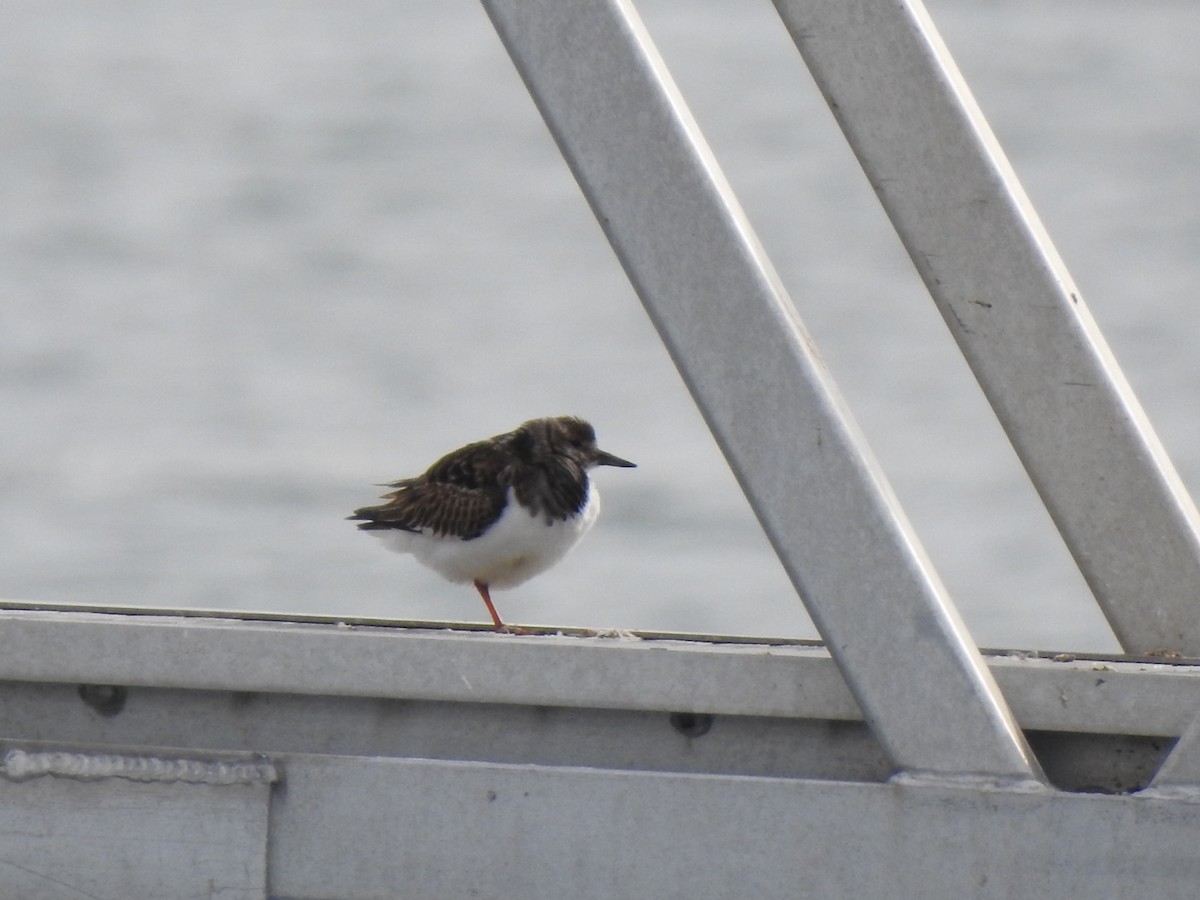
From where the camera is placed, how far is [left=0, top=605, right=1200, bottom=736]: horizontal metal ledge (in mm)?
2604

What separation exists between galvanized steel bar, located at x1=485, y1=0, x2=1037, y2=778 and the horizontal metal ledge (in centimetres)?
14

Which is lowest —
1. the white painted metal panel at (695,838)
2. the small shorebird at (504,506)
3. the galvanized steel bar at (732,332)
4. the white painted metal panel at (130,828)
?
the white painted metal panel at (130,828)

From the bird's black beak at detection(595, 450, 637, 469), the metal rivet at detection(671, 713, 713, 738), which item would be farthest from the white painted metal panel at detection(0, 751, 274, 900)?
the bird's black beak at detection(595, 450, 637, 469)

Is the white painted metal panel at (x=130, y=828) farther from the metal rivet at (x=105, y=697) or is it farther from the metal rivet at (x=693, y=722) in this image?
the metal rivet at (x=693, y=722)

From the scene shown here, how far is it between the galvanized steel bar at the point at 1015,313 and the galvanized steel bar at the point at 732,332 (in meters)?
0.45

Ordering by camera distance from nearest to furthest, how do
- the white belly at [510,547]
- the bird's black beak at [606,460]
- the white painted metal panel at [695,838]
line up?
1. the white painted metal panel at [695,838]
2. the white belly at [510,547]
3. the bird's black beak at [606,460]

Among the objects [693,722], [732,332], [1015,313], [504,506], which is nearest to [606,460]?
[504,506]

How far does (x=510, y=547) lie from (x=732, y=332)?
1.83 m

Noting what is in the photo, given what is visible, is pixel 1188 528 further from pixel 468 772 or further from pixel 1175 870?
pixel 468 772

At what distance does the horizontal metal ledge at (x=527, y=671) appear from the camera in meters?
2.60

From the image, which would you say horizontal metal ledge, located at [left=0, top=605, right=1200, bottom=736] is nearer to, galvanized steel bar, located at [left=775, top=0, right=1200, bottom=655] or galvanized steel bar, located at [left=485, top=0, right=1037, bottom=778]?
galvanized steel bar, located at [left=485, top=0, right=1037, bottom=778]

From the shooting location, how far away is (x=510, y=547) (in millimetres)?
4305

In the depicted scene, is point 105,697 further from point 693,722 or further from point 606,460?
point 606,460

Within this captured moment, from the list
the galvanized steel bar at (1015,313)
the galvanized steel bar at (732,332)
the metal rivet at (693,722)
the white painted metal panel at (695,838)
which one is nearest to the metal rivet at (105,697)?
the white painted metal panel at (695,838)
